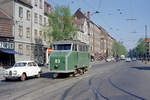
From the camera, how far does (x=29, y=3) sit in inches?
1479

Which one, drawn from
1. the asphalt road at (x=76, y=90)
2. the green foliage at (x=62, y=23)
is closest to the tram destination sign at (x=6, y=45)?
the green foliage at (x=62, y=23)

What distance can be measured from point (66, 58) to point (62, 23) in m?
19.5

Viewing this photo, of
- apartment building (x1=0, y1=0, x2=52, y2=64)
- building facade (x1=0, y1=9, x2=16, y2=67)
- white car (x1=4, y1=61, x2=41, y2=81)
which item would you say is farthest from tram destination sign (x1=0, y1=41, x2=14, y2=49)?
white car (x1=4, y1=61, x2=41, y2=81)

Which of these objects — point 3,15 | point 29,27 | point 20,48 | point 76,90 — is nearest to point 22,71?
point 76,90

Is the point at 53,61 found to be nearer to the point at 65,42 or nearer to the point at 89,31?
the point at 65,42

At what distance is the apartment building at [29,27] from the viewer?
111 ft

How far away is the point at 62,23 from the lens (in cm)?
3625

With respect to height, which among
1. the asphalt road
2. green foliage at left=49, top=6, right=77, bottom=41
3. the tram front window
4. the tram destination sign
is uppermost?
green foliage at left=49, top=6, right=77, bottom=41

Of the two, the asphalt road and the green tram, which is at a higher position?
the green tram

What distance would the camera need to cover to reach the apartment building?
33.7 meters

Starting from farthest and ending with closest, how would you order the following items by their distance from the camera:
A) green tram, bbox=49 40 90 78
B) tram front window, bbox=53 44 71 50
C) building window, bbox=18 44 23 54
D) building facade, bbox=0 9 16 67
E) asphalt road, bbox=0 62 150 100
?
1. building window, bbox=18 44 23 54
2. building facade, bbox=0 9 16 67
3. tram front window, bbox=53 44 71 50
4. green tram, bbox=49 40 90 78
5. asphalt road, bbox=0 62 150 100

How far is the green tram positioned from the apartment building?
1634 centimetres

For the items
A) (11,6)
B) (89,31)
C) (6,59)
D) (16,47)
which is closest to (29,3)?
(11,6)

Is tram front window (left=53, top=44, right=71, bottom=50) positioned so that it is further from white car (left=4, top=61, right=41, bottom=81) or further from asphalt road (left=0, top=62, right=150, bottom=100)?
asphalt road (left=0, top=62, right=150, bottom=100)
